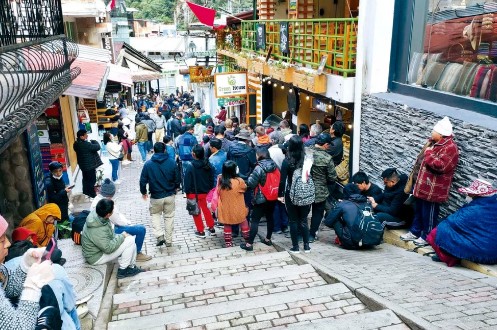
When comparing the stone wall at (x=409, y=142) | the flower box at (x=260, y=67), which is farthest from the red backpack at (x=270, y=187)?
the flower box at (x=260, y=67)

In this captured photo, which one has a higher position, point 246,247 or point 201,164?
point 201,164

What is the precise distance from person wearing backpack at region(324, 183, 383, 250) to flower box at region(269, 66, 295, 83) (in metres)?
4.93

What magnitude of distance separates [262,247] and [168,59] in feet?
124

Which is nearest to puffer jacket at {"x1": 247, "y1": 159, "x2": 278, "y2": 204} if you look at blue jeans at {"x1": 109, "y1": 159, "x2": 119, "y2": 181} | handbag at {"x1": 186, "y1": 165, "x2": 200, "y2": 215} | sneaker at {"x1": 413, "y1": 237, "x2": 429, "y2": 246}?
handbag at {"x1": 186, "y1": 165, "x2": 200, "y2": 215}

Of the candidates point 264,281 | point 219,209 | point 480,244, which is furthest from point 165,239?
point 480,244

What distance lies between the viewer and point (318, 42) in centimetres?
937

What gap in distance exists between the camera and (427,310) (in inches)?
160

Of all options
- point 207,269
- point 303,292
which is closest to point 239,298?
point 303,292

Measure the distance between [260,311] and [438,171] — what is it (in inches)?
124

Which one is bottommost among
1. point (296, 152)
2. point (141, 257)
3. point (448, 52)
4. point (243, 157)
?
point (141, 257)

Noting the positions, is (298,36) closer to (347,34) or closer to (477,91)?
(347,34)

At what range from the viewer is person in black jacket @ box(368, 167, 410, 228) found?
6719 mm

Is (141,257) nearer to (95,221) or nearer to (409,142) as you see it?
(95,221)

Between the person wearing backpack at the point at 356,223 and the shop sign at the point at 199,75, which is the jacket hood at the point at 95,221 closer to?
the person wearing backpack at the point at 356,223
